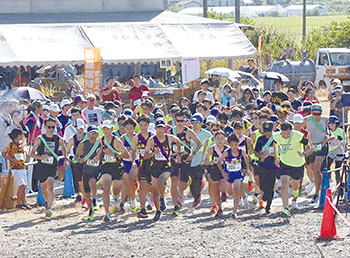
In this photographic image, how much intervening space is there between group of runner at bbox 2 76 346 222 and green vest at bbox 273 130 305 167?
0.02 m

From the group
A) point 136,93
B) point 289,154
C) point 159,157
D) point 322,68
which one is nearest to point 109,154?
point 159,157

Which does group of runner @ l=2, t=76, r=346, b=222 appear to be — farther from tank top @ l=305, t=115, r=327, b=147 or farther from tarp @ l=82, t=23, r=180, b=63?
tarp @ l=82, t=23, r=180, b=63

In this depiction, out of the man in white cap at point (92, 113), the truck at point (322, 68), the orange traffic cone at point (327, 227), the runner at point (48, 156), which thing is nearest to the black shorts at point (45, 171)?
the runner at point (48, 156)

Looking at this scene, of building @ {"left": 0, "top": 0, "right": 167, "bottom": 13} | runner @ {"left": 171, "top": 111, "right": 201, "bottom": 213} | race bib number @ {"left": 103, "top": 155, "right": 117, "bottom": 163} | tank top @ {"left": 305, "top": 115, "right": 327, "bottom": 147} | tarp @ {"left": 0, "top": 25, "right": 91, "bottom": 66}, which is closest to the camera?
race bib number @ {"left": 103, "top": 155, "right": 117, "bottom": 163}

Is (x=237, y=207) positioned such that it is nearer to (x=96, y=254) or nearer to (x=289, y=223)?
(x=289, y=223)

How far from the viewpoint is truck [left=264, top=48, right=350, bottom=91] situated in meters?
36.8

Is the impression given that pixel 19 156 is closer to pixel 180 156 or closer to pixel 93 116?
pixel 93 116

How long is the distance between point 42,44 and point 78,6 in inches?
297

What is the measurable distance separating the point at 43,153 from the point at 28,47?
13162mm

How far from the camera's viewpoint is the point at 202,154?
15602mm

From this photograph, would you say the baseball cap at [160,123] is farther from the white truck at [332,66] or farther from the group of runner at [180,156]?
the white truck at [332,66]

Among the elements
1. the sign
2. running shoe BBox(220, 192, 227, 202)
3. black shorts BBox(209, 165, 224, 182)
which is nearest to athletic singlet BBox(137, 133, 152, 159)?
black shorts BBox(209, 165, 224, 182)

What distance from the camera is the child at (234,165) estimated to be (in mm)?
14789

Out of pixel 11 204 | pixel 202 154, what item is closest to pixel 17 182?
pixel 11 204
